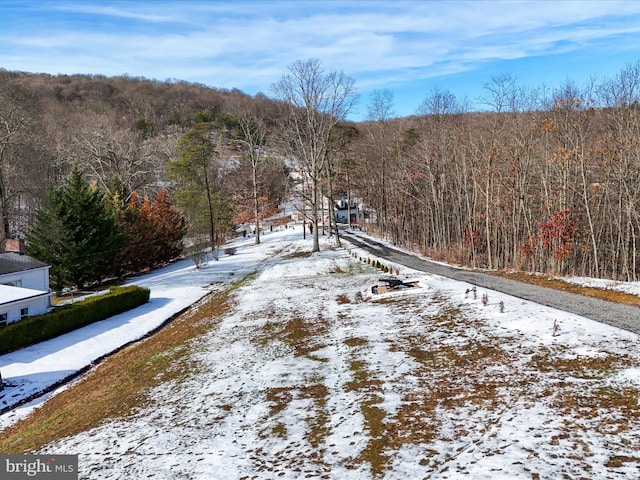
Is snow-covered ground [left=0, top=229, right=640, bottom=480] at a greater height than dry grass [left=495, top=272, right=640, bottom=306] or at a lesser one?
lesser

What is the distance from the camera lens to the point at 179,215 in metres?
46.3

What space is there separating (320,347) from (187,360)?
15.2ft

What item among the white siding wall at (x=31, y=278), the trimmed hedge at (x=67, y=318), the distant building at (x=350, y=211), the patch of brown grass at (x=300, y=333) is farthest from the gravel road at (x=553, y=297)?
the distant building at (x=350, y=211)

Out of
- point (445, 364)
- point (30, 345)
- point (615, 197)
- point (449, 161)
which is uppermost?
point (449, 161)

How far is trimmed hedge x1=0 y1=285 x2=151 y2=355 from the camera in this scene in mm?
19447

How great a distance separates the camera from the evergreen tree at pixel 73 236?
29.2 m

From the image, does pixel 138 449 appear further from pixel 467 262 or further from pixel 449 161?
pixel 449 161

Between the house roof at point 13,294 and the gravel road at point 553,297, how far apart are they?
2109 cm

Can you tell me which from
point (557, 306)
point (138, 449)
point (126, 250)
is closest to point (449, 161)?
point (557, 306)

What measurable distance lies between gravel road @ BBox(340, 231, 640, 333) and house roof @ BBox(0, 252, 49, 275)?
2262 centimetres

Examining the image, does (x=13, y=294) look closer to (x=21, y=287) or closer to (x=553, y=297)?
(x=21, y=287)

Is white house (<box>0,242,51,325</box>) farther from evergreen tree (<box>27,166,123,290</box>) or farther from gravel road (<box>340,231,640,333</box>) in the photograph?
gravel road (<box>340,231,640,333</box>)

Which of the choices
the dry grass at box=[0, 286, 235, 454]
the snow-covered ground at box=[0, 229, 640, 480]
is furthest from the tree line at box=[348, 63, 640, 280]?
the dry grass at box=[0, 286, 235, 454]

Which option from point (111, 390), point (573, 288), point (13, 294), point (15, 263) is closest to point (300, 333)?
point (111, 390)
